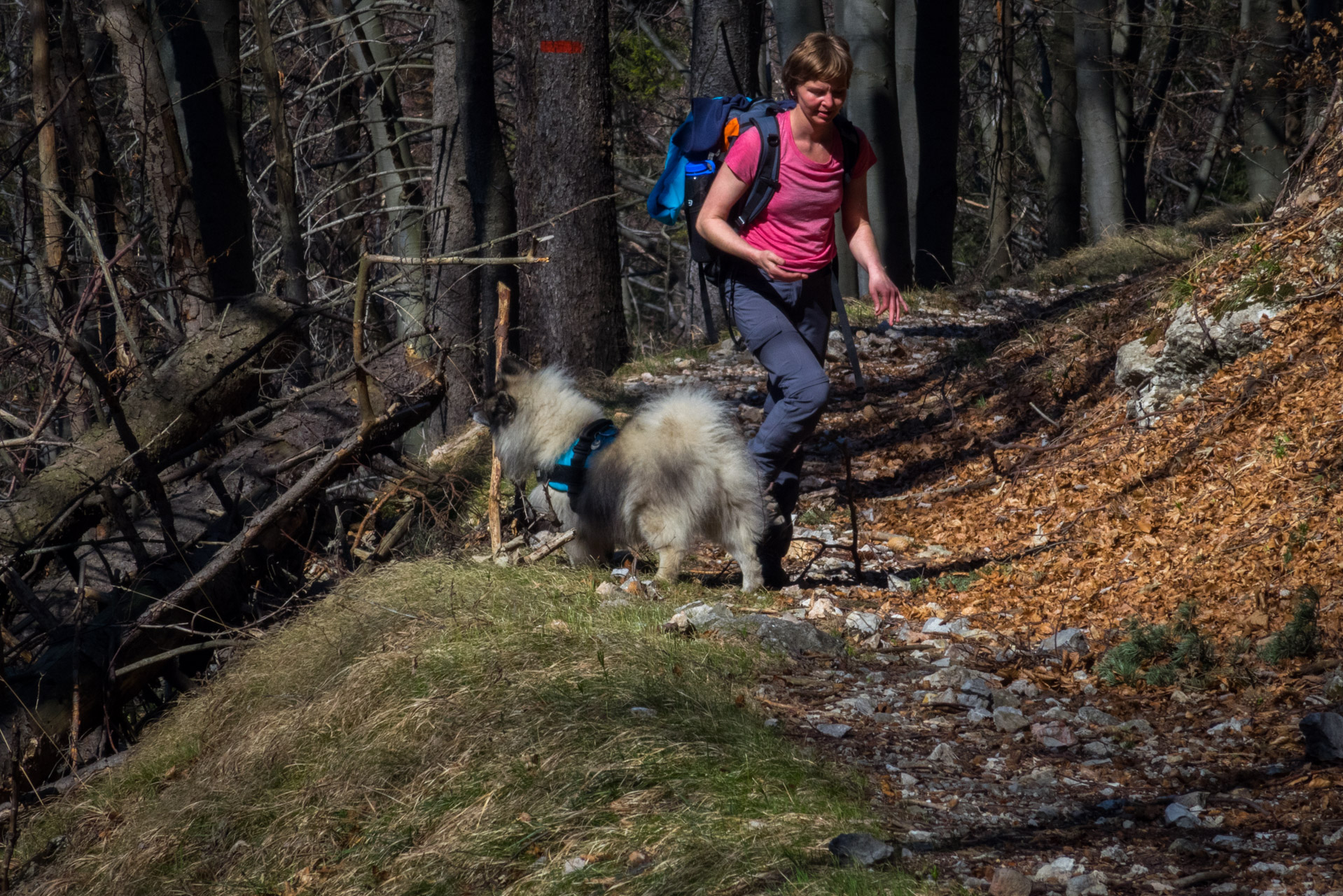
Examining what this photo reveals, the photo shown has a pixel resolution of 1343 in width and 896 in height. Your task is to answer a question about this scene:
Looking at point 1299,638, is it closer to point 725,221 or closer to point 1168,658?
point 1168,658

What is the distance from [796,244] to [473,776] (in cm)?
292

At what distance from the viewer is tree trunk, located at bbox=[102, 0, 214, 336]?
7.70 meters

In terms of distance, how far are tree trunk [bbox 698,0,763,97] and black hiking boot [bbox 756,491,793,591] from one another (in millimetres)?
6382

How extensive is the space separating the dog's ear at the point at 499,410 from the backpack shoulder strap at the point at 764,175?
173 cm

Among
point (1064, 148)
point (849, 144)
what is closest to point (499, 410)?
point (849, 144)

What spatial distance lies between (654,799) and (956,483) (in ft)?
15.8

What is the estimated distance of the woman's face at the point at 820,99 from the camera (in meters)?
4.89

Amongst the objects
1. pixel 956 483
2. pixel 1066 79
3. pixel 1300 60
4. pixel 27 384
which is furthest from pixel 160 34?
pixel 1066 79

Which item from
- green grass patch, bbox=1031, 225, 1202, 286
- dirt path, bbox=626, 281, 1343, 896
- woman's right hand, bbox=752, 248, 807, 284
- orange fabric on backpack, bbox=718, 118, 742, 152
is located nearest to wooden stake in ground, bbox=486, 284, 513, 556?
orange fabric on backpack, bbox=718, 118, 742, 152

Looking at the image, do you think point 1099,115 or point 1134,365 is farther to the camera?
point 1099,115

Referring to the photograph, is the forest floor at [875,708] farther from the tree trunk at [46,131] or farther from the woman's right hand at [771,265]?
the tree trunk at [46,131]

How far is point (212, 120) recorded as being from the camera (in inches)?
334

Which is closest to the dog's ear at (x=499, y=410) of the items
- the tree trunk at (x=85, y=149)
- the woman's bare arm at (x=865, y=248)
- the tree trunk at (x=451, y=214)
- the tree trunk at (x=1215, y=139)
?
the woman's bare arm at (x=865, y=248)

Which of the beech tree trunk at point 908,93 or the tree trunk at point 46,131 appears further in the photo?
the beech tree trunk at point 908,93
